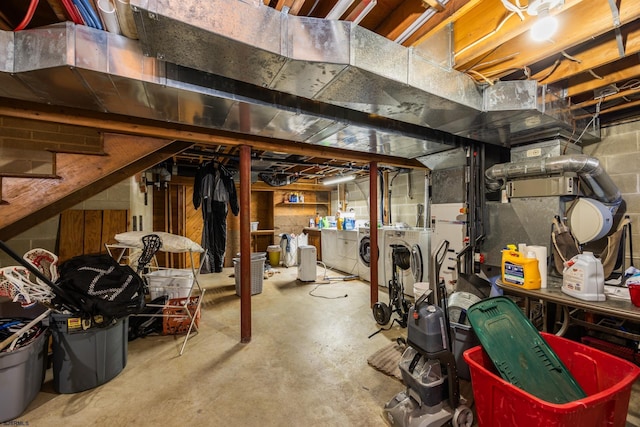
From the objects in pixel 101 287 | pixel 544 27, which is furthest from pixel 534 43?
pixel 101 287

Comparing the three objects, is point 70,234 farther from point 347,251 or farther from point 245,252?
point 347,251

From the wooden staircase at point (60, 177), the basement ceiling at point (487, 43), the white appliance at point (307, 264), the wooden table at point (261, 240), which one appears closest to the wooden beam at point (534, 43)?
the basement ceiling at point (487, 43)

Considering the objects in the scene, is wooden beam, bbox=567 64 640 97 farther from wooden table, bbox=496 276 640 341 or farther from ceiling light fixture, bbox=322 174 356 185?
ceiling light fixture, bbox=322 174 356 185

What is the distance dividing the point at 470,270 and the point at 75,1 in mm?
3925

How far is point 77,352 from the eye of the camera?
194 cm

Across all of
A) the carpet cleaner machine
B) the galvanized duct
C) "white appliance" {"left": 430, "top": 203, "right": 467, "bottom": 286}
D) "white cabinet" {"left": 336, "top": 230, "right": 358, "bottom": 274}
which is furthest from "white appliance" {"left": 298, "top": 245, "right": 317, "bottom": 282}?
the carpet cleaner machine

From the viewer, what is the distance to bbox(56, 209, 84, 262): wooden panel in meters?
2.87

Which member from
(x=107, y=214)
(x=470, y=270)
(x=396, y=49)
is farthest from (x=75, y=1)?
(x=470, y=270)

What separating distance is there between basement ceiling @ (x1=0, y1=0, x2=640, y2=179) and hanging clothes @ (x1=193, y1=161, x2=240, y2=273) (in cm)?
305

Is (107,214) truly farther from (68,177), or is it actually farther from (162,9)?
(162,9)

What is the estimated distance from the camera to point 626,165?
2666 millimetres

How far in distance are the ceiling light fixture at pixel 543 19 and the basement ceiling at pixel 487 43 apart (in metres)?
0.05

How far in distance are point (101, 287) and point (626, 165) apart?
4771 mm

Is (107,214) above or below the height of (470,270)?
above
